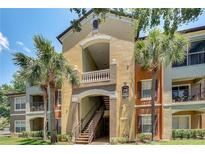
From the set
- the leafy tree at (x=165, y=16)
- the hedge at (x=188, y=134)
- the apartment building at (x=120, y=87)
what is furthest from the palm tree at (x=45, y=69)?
the hedge at (x=188, y=134)

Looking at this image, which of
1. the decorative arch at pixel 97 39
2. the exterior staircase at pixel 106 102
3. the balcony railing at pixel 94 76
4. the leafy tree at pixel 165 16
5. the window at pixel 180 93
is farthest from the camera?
the exterior staircase at pixel 106 102

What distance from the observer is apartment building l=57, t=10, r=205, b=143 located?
9.03 meters

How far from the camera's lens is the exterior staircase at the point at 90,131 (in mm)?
10422

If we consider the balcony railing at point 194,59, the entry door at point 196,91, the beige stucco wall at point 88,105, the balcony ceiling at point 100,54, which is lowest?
the beige stucco wall at point 88,105

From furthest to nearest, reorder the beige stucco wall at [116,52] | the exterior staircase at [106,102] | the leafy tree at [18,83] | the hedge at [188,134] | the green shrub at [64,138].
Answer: the exterior staircase at [106,102] < the green shrub at [64,138] < the beige stucco wall at [116,52] < the leafy tree at [18,83] < the hedge at [188,134]

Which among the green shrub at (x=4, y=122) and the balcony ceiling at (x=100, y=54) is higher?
the balcony ceiling at (x=100, y=54)

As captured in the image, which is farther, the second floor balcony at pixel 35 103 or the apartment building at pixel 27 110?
the second floor balcony at pixel 35 103

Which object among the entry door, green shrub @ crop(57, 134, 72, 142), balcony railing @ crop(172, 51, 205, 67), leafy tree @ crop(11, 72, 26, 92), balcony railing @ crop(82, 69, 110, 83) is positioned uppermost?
balcony railing @ crop(172, 51, 205, 67)

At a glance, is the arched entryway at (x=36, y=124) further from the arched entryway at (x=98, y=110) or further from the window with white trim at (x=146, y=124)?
the window with white trim at (x=146, y=124)

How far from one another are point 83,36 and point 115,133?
142 inches

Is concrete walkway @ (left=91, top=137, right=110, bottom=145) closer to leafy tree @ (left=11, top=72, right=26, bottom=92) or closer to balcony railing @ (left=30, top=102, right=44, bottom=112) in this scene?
balcony railing @ (left=30, top=102, right=44, bottom=112)

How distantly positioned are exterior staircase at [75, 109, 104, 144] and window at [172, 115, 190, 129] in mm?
2940

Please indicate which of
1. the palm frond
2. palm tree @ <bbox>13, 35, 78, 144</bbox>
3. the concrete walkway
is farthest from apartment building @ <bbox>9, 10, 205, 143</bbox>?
the palm frond
